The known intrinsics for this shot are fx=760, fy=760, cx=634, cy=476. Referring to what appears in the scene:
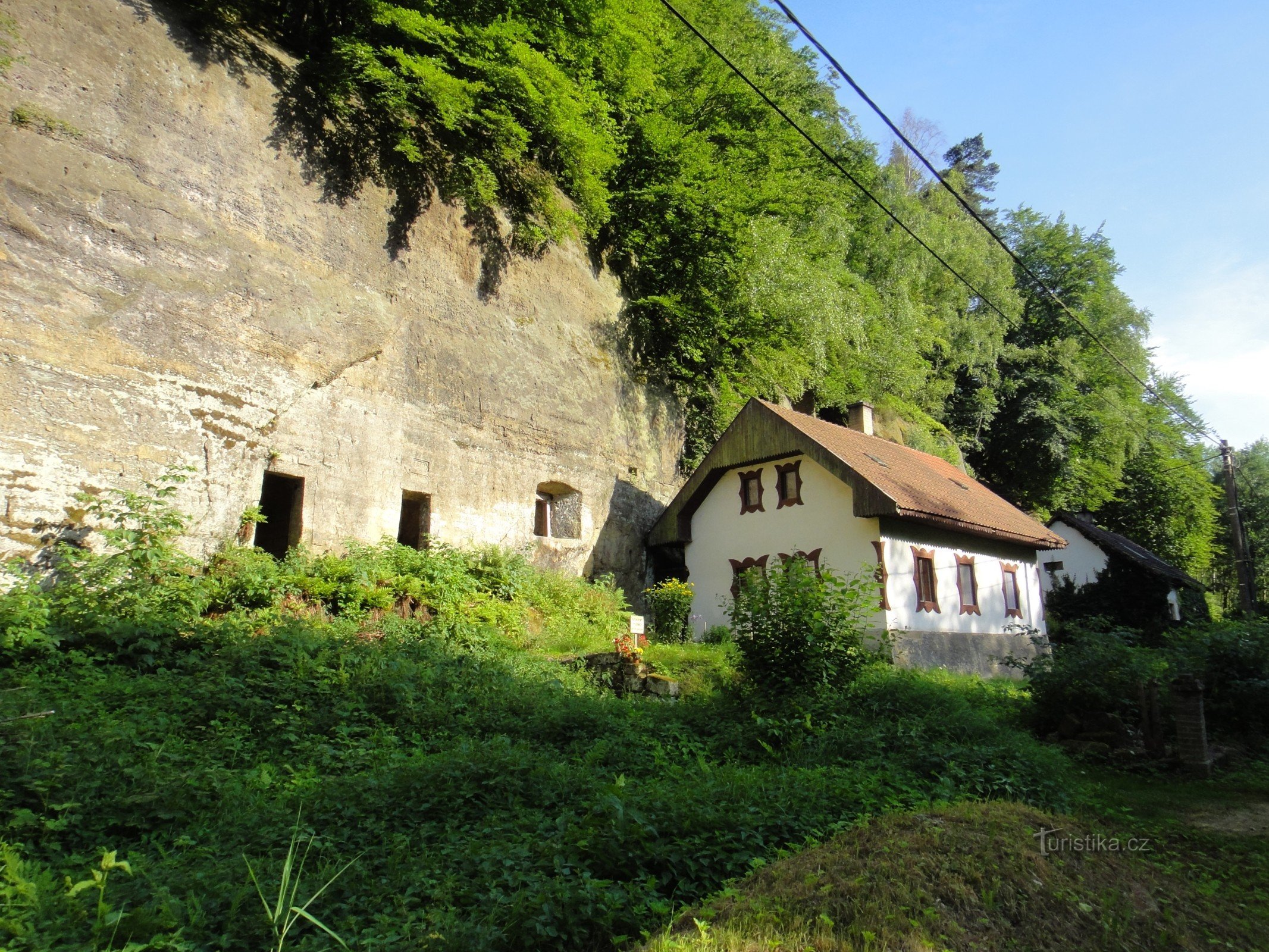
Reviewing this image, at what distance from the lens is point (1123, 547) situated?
2712 centimetres

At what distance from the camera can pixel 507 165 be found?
16.0m

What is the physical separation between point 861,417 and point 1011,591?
6047mm

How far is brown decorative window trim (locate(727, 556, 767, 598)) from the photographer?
1698 cm

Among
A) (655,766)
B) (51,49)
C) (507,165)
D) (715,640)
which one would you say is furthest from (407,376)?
(655,766)

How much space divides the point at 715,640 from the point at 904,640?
3.82 m

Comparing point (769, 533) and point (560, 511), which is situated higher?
point (560, 511)

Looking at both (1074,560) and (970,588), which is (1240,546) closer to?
(970,588)

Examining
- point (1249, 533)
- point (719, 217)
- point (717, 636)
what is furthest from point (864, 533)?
point (1249, 533)

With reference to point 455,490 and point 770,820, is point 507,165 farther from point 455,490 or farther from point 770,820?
point 770,820

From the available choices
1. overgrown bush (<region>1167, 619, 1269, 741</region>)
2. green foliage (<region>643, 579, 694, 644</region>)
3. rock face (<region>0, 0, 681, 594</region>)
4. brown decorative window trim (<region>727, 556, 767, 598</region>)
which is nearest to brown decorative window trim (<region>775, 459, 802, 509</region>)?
brown decorative window trim (<region>727, 556, 767, 598</region>)

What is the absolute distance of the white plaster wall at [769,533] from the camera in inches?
622

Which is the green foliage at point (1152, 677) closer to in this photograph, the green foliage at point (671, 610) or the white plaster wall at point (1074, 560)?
the green foliage at point (671, 610)

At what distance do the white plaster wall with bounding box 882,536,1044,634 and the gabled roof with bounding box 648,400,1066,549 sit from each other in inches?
23.8

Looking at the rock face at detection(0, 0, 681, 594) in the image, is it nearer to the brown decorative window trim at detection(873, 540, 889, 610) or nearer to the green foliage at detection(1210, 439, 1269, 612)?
the brown decorative window trim at detection(873, 540, 889, 610)
